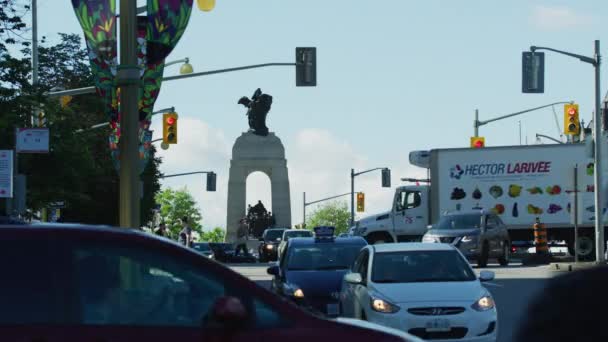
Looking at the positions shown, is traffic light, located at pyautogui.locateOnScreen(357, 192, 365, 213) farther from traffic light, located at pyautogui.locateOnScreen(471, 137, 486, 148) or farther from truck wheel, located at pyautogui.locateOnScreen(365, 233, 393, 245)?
truck wheel, located at pyautogui.locateOnScreen(365, 233, 393, 245)

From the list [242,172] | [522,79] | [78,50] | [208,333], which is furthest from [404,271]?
[242,172]

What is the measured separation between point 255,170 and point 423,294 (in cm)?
7829

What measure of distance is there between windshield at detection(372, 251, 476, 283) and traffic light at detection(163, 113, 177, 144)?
27.4 meters

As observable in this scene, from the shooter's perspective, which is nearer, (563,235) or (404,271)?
(404,271)

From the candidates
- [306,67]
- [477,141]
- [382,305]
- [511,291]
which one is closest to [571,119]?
[306,67]

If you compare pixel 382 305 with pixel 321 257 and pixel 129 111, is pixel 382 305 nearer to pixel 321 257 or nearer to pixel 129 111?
pixel 129 111

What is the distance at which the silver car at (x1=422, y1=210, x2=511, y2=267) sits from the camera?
4212 centimetres

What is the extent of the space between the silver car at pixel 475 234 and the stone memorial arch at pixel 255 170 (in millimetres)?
48499

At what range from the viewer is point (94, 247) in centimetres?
594

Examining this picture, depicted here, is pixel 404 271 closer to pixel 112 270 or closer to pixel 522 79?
pixel 112 270

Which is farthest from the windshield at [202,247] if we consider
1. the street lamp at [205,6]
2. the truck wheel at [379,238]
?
the street lamp at [205,6]

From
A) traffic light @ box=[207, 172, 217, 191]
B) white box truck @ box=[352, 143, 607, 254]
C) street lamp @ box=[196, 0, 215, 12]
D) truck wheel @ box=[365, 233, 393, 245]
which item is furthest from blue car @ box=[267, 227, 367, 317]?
traffic light @ box=[207, 172, 217, 191]

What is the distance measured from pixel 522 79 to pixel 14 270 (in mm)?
32362

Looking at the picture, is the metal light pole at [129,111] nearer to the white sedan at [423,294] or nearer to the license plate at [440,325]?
the white sedan at [423,294]
